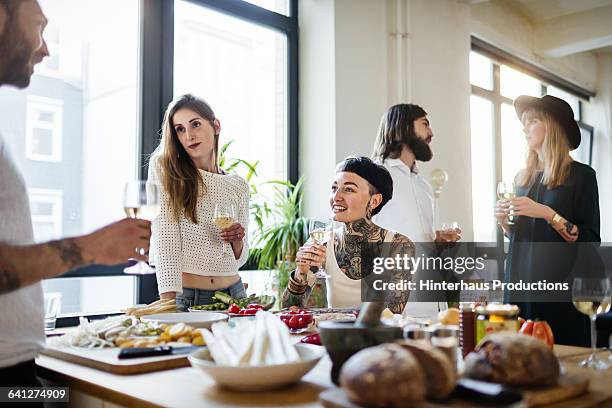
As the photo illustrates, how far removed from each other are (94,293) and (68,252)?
2.04 m

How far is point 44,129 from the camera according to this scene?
9.58ft

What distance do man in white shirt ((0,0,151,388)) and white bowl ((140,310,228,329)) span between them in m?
0.46

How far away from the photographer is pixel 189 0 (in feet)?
12.3

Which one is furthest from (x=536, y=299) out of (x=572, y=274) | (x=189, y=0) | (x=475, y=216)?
(x=475, y=216)

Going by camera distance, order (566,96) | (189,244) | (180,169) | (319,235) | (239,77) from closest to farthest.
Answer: (319,235)
(189,244)
(180,169)
(239,77)
(566,96)

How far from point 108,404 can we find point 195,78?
2830 millimetres

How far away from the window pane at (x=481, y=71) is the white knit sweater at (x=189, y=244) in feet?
13.0

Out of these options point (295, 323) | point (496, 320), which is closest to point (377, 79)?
point (295, 323)

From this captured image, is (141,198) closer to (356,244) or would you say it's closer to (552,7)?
(356,244)

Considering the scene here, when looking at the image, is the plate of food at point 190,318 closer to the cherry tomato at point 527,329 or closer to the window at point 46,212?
the cherry tomato at point 527,329

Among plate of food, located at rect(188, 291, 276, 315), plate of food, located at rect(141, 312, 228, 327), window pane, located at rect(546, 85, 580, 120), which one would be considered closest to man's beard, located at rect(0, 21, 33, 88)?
plate of food, located at rect(141, 312, 228, 327)

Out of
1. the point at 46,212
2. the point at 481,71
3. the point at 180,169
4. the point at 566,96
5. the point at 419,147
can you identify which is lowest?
the point at 46,212

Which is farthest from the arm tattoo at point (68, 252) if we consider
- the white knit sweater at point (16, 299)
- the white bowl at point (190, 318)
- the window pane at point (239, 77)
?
the window pane at point (239, 77)

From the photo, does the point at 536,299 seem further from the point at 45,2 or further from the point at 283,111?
the point at 45,2
